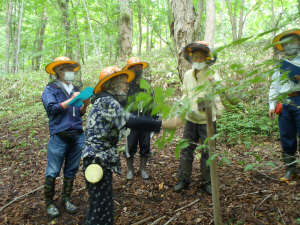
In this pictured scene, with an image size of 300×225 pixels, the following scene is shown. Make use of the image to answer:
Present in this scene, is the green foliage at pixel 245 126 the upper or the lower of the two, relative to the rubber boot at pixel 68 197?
upper

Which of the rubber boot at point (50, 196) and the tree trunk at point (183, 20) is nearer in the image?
the rubber boot at point (50, 196)

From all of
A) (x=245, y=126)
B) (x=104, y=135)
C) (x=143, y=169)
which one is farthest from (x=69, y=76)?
(x=245, y=126)

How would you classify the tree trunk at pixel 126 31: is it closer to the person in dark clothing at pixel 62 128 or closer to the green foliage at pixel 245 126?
the green foliage at pixel 245 126

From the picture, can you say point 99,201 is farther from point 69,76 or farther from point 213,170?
point 69,76

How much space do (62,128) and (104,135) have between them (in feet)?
3.05

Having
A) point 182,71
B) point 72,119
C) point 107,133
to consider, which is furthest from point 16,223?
point 182,71

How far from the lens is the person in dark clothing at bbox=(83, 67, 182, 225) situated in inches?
92.0

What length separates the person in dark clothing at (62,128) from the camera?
3004 millimetres

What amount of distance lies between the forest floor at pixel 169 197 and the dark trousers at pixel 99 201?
655mm

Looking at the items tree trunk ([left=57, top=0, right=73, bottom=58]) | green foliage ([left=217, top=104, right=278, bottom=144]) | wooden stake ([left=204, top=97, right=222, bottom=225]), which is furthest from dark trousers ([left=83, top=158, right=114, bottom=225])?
tree trunk ([left=57, top=0, right=73, bottom=58])

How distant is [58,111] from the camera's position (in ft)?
9.59

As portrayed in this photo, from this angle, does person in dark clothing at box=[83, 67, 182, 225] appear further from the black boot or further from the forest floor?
the black boot

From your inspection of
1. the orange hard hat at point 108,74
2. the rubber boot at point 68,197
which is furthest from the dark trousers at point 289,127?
the rubber boot at point 68,197

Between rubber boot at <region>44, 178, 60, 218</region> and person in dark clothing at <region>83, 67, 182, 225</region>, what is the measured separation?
38.7 inches
